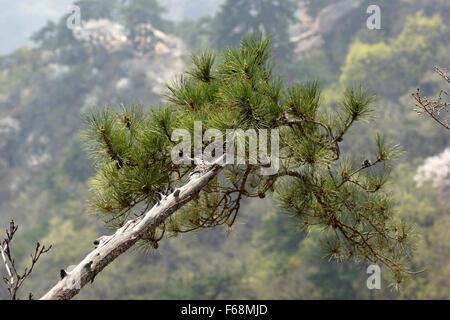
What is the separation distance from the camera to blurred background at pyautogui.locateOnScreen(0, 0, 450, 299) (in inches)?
483

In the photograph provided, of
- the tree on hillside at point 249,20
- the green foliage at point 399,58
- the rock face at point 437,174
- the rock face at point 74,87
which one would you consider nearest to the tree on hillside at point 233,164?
the rock face at point 437,174

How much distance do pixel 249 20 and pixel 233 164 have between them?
16.8 m

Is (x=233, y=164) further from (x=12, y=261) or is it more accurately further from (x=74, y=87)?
(x=74, y=87)

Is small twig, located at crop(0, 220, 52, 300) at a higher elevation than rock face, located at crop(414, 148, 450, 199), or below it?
below

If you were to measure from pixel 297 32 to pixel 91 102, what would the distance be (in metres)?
6.01

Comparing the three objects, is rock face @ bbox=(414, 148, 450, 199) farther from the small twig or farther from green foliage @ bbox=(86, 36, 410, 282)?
the small twig

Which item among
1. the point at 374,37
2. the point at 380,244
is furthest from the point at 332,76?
the point at 380,244

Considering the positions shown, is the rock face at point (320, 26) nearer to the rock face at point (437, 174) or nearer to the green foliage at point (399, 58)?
the green foliage at point (399, 58)

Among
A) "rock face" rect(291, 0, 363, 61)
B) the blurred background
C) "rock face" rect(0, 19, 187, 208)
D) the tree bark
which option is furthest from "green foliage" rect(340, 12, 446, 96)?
the tree bark

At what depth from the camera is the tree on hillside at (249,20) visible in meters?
18.5

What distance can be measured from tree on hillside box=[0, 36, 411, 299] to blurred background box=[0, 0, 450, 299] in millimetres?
8685
